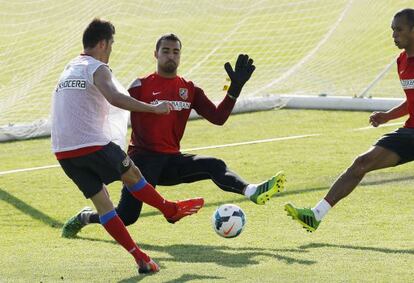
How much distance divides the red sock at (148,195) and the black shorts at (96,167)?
36 cm

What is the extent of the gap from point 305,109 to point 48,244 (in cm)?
912

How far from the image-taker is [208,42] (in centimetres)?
1897

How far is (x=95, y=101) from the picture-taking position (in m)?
9.14

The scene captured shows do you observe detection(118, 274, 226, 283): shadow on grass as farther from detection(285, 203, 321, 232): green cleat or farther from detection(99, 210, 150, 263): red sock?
detection(285, 203, 321, 232): green cleat

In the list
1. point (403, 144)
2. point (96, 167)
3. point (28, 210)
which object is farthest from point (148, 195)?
point (28, 210)

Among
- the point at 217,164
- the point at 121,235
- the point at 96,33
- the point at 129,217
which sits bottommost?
the point at 129,217

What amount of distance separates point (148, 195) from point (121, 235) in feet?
2.37

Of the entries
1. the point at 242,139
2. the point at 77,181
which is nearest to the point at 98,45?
the point at 77,181

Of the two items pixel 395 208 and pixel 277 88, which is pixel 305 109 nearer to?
pixel 277 88

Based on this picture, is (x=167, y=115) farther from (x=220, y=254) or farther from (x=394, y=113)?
(x=394, y=113)

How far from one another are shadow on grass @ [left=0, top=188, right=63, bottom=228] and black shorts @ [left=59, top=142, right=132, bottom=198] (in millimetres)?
2041

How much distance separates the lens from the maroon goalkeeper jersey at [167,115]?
10719 millimetres

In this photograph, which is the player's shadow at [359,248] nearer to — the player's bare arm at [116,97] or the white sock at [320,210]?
the white sock at [320,210]

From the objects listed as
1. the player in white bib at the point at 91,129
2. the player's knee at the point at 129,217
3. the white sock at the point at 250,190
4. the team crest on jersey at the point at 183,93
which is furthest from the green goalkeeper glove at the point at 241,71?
the player in white bib at the point at 91,129
